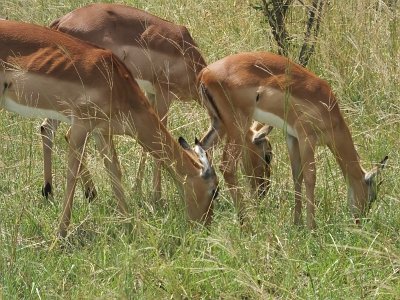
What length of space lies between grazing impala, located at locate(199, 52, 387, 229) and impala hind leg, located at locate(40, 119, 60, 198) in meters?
0.99

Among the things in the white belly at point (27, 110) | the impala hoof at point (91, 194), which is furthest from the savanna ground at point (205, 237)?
the white belly at point (27, 110)

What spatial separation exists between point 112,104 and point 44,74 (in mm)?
405

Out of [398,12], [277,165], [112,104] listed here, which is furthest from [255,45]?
[112,104]

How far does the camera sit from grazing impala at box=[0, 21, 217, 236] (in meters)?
5.81

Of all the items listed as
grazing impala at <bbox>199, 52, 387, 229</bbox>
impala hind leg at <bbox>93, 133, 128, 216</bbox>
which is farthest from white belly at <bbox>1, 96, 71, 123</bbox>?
grazing impala at <bbox>199, 52, 387, 229</bbox>

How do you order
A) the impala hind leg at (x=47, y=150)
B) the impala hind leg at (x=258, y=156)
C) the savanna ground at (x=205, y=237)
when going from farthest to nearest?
the impala hind leg at (x=47, y=150), the impala hind leg at (x=258, y=156), the savanna ground at (x=205, y=237)

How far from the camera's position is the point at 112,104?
5918 millimetres

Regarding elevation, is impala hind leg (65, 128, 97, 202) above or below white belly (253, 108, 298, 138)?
below

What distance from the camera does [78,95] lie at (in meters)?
5.86

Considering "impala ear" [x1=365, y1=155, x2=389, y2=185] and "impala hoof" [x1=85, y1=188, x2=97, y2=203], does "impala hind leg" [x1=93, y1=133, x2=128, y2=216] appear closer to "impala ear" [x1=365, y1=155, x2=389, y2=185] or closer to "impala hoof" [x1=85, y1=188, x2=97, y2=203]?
"impala hoof" [x1=85, y1=188, x2=97, y2=203]

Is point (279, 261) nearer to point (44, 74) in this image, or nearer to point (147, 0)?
point (44, 74)

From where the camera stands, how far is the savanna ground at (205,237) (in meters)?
4.67

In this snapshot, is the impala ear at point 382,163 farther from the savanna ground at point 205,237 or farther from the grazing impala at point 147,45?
the grazing impala at point 147,45

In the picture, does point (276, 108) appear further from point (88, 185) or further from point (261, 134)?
point (88, 185)
